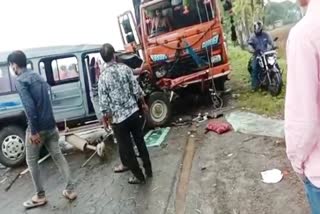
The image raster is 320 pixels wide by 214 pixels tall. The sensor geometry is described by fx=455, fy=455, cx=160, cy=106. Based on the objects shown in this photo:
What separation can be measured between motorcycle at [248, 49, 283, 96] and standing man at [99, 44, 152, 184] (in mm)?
5222

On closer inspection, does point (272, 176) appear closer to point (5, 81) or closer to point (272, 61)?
point (5, 81)

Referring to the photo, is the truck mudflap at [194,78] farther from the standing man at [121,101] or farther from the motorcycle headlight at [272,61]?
the standing man at [121,101]

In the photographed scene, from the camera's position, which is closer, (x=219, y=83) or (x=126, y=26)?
(x=126, y=26)

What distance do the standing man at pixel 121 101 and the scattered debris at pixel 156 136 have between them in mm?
2201

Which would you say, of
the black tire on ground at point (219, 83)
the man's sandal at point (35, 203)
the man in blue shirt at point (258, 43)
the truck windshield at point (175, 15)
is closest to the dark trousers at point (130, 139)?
the man's sandal at point (35, 203)

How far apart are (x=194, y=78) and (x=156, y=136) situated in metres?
2.11

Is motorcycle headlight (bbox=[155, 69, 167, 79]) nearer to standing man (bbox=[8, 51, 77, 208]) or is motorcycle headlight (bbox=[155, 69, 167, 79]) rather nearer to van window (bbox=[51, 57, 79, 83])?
van window (bbox=[51, 57, 79, 83])

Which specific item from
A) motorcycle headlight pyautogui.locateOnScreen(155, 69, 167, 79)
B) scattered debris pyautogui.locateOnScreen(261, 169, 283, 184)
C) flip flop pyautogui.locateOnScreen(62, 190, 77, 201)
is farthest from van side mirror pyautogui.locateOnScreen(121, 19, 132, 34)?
scattered debris pyautogui.locateOnScreen(261, 169, 283, 184)

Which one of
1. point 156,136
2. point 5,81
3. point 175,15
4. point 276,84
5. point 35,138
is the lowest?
point 156,136

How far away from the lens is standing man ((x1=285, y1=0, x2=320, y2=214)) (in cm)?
174

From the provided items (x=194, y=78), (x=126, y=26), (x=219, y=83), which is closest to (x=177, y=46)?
(x=194, y=78)

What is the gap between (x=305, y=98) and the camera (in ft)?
5.86

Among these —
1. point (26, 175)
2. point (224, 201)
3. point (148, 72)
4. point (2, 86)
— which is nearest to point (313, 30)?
point (224, 201)

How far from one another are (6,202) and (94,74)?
122 inches
